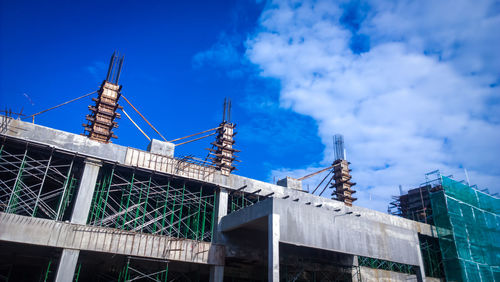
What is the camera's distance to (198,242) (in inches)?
1047

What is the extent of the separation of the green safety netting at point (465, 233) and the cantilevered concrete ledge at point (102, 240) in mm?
25920

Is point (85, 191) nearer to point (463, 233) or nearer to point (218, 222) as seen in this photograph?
point (218, 222)

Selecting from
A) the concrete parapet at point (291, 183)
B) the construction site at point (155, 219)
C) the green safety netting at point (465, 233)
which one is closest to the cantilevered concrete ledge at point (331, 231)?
the construction site at point (155, 219)

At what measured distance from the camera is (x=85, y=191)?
2402cm

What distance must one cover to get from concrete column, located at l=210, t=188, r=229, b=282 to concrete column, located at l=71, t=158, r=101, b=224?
29.8 feet

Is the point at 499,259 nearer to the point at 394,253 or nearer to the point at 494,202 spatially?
the point at 494,202

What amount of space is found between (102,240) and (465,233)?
35.9 meters

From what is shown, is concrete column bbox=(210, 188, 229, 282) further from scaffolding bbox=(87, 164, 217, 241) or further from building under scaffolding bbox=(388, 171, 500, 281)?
building under scaffolding bbox=(388, 171, 500, 281)

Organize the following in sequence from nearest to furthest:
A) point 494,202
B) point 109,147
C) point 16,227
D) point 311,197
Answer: point 16,227, point 109,147, point 311,197, point 494,202

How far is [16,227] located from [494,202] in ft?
160

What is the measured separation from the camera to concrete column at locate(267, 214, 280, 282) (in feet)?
70.3

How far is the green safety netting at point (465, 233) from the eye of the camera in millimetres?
38438

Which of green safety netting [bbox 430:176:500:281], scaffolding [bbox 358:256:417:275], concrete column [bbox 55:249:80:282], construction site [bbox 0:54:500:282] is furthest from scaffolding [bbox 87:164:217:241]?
green safety netting [bbox 430:176:500:281]

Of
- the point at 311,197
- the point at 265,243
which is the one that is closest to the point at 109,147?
the point at 265,243
